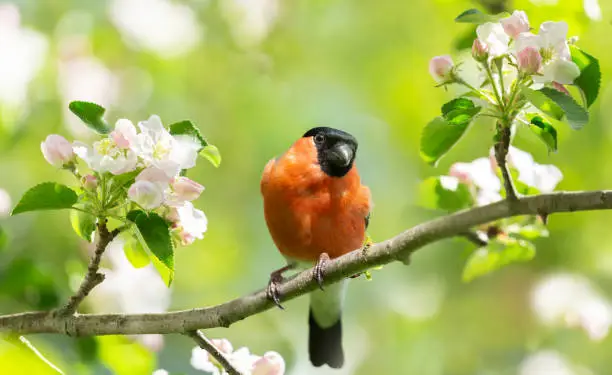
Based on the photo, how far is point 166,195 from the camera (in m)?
2.07

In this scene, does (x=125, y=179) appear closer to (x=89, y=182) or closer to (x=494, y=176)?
(x=89, y=182)

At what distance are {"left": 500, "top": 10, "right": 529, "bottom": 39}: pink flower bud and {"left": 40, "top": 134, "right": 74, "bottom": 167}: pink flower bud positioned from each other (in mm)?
1201

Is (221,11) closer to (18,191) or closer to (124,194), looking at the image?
(18,191)

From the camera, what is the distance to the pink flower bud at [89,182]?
2.06 metres

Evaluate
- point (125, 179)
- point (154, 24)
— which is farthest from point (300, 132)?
point (125, 179)

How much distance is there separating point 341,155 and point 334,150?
0.20 feet

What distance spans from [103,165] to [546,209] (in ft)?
3.57

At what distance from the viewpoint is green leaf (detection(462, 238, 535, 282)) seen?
8.72 ft

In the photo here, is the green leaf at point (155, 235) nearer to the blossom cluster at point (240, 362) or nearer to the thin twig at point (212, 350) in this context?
the thin twig at point (212, 350)

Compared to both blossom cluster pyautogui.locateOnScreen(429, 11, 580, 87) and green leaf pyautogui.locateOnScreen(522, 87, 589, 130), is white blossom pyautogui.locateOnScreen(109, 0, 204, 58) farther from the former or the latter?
green leaf pyautogui.locateOnScreen(522, 87, 589, 130)

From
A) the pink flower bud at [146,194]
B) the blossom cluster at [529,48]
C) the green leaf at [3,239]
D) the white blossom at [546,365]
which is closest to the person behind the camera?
the blossom cluster at [529,48]

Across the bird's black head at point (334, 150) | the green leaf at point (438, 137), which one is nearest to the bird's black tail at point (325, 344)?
the bird's black head at point (334, 150)

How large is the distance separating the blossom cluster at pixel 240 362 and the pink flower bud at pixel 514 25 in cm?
118

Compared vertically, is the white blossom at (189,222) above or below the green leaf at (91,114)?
below
